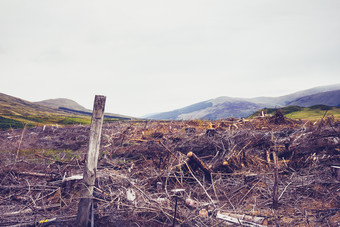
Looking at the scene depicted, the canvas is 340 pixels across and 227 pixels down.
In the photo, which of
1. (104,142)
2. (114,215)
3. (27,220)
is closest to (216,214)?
(114,215)

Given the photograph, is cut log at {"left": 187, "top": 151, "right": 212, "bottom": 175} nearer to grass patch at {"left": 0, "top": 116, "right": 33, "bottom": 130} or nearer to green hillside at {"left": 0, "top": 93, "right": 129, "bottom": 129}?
green hillside at {"left": 0, "top": 93, "right": 129, "bottom": 129}

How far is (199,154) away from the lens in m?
6.75

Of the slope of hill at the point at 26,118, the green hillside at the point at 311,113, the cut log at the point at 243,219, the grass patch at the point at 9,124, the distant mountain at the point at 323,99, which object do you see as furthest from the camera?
the distant mountain at the point at 323,99

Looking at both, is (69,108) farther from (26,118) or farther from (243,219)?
(243,219)

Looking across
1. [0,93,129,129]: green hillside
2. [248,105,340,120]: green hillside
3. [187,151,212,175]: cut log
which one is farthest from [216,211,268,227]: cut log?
[248,105,340,120]: green hillside

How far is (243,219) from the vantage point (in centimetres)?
319

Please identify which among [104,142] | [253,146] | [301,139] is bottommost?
[104,142]

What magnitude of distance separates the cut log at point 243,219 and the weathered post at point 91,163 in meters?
2.32

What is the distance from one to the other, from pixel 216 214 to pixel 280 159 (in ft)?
13.3

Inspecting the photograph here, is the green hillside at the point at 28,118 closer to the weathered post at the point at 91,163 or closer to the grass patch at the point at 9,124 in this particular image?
the grass patch at the point at 9,124

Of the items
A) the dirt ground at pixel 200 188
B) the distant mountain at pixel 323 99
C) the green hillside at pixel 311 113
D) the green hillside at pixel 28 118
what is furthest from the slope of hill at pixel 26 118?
the distant mountain at pixel 323 99

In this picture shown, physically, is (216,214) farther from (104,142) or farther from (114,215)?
(104,142)

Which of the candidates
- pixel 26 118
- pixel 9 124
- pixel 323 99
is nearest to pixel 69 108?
pixel 26 118

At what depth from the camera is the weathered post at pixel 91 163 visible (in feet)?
9.14
